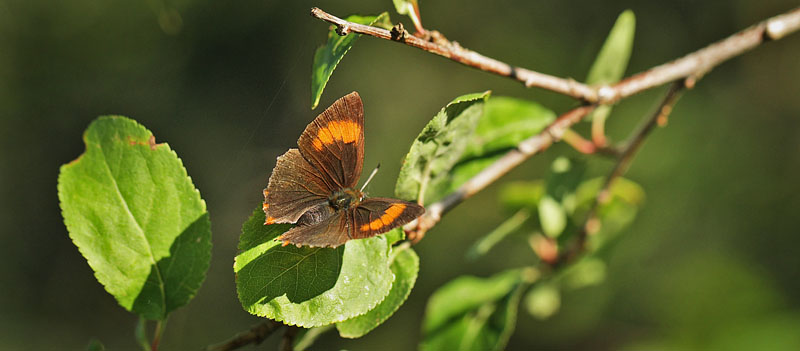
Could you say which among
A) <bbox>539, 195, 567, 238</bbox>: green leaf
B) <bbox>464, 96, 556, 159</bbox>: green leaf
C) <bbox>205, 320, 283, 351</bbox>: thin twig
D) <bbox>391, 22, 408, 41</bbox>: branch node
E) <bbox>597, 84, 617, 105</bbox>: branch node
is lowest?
<bbox>205, 320, 283, 351</bbox>: thin twig

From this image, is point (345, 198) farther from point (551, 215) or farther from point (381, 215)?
point (551, 215)

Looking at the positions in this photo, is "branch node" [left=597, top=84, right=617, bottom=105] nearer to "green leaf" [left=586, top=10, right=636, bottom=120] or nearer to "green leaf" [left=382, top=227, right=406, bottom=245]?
"green leaf" [left=586, top=10, right=636, bottom=120]

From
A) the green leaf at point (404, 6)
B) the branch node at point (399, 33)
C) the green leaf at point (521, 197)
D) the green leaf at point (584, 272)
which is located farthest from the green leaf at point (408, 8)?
the green leaf at point (584, 272)

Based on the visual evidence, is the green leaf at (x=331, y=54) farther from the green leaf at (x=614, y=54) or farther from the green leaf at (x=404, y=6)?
the green leaf at (x=614, y=54)

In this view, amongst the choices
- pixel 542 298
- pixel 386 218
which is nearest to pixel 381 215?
pixel 386 218

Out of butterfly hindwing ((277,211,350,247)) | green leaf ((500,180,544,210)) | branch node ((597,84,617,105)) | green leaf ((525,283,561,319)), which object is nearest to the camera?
butterfly hindwing ((277,211,350,247))

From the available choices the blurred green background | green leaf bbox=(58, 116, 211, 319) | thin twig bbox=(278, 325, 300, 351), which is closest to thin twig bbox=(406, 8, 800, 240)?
thin twig bbox=(278, 325, 300, 351)

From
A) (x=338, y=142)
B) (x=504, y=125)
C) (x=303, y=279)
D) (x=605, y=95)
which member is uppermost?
(x=605, y=95)
